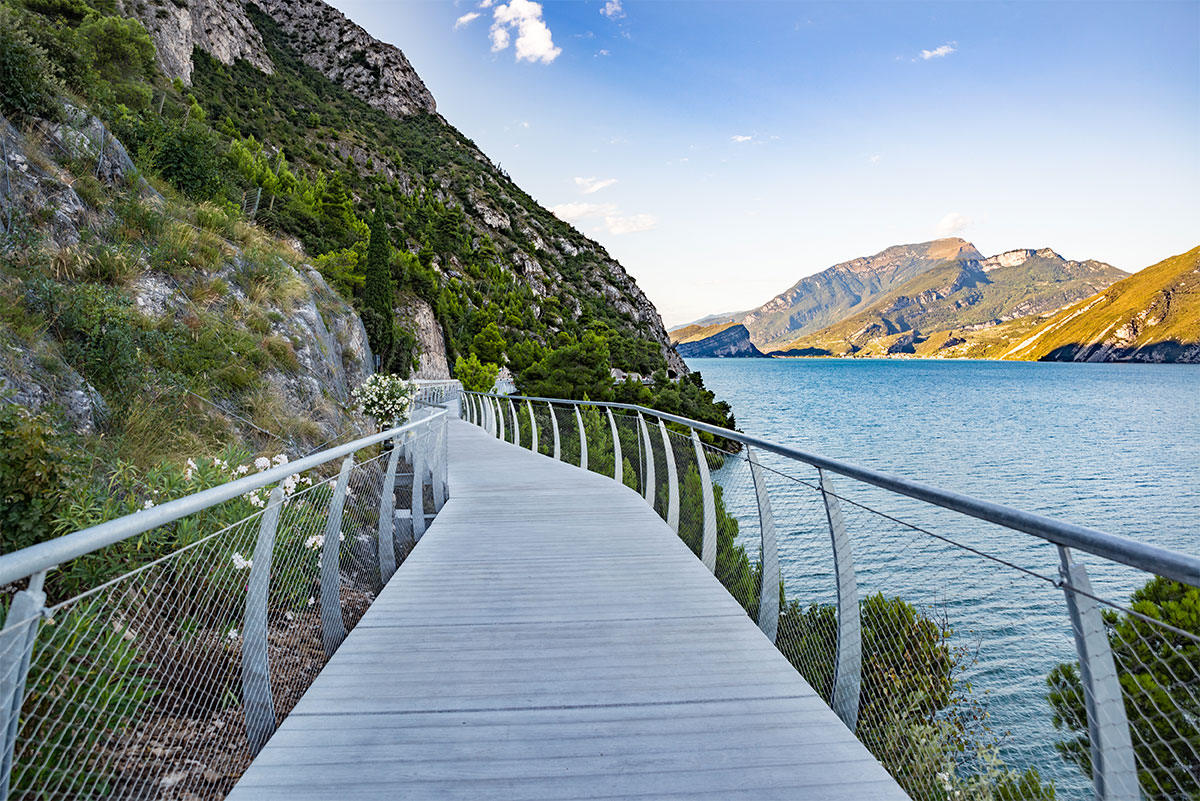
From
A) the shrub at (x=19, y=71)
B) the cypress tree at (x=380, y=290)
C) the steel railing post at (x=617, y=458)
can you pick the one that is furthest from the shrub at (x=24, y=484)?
the cypress tree at (x=380, y=290)

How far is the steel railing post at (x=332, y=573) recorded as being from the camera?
2.92 metres

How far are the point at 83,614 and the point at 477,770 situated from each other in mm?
1277

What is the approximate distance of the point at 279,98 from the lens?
6256 centimetres

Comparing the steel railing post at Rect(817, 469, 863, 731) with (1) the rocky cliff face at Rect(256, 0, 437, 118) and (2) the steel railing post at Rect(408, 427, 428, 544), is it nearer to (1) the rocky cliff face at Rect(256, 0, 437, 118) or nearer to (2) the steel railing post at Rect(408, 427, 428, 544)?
(2) the steel railing post at Rect(408, 427, 428, 544)

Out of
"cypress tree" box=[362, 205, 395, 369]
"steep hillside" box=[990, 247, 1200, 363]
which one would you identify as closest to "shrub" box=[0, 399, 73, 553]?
"cypress tree" box=[362, 205, 395, 369]

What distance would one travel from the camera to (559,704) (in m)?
2.50

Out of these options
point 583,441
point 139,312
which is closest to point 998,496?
point 583,441

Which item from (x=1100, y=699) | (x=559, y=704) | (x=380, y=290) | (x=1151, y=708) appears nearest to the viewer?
(x=1100, y=699)

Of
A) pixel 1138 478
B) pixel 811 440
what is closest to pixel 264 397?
pixel 811 440

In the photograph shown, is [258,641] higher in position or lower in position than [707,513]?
higher

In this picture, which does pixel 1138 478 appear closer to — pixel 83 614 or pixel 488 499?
pixel 488 499

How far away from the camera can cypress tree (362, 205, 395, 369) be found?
29.8 metres

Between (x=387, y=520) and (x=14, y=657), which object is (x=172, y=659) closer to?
(x=14, y=657)

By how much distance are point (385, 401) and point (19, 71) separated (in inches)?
262
